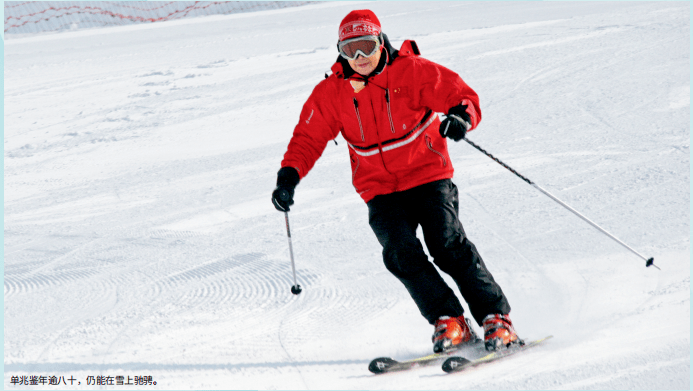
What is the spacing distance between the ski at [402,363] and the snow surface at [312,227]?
0.21 ft

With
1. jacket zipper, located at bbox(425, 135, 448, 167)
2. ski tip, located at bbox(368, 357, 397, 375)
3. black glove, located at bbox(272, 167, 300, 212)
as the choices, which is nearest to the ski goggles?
jacket zipper, located at bbox(425, 135, 448, 167)

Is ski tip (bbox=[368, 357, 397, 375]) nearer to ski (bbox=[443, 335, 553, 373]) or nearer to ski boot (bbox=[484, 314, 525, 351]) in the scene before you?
ski (bbox=[443, 335, 553, 373])

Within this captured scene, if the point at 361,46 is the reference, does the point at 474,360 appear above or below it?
below

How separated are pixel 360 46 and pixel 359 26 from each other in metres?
0.09

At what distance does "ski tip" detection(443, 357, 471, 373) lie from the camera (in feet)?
8.59

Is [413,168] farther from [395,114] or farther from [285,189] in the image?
[285,189]

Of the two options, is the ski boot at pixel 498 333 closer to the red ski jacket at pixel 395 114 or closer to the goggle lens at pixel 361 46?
the red ski jacket at pixel 395 114

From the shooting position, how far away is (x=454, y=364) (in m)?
2.62

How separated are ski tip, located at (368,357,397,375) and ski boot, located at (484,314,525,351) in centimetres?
42

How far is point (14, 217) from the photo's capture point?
5.48 meters

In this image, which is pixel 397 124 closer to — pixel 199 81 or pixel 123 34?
pixel 199 81

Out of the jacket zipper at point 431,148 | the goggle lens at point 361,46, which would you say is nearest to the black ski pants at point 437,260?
the jacket zipper at point 431,148

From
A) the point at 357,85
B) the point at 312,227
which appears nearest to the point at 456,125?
the point at 357,85

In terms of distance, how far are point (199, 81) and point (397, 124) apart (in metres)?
7.08
